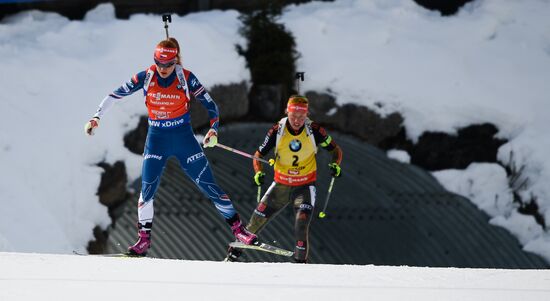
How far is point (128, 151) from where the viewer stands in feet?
55.2

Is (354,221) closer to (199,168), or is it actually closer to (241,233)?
(241,233)

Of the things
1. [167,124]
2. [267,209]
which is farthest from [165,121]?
[267,209]

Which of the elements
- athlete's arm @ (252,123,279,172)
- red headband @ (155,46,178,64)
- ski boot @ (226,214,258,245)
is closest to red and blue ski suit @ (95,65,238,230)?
red headband @ (155,46,178,64)

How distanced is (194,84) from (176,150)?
26.8 inches

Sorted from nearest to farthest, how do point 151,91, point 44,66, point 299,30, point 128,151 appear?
point 151,91 → point 128,151 → point 44,66 → point 299,30

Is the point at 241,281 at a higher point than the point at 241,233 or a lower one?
higher

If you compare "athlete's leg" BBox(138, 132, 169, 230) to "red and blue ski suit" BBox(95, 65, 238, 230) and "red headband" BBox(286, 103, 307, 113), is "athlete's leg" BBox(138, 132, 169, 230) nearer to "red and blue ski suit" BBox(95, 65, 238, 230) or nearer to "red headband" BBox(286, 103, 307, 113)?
"red and blue ski suit" BBox(95, 65, 238, 230)

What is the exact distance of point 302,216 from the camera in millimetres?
12602

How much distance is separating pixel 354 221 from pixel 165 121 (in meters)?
6.12

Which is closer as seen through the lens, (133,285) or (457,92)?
(133,285)

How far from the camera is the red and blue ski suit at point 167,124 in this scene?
11.6m

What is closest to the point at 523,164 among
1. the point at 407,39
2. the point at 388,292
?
the point at 407,39

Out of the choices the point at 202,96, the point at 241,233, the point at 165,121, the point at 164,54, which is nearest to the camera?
the point at 164,54

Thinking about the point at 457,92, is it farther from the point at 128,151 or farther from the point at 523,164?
the point at 128,151
